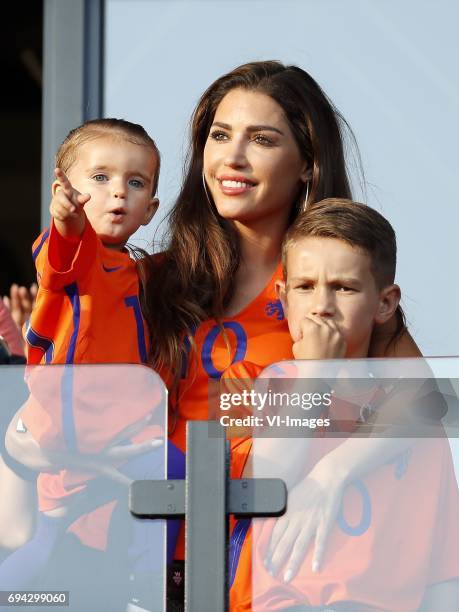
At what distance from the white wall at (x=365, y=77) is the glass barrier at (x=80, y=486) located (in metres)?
2.00

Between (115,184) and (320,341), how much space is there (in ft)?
2.30

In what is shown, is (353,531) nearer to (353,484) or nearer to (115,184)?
(353,484)

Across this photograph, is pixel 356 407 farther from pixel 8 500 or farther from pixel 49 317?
pixel 49 317

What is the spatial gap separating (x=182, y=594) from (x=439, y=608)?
340 millimetres

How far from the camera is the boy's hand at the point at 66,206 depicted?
2.28 metres

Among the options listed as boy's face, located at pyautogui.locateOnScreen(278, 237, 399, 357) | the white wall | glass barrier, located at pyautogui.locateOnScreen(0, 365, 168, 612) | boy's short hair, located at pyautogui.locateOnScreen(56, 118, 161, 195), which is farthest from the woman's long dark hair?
the white wall

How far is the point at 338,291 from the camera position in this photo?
7.79 ft

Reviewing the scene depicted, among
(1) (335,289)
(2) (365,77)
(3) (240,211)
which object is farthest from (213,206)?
(2) (365,77)

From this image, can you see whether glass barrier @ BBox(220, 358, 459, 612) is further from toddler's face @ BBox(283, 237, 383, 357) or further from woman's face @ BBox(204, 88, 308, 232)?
woman's face @ BBox(204, 88, 308, 232)

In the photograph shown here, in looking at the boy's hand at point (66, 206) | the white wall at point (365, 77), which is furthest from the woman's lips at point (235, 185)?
the white wall at point (365, 77)

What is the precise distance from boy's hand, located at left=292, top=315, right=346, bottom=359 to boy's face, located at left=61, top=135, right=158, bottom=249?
611 mm

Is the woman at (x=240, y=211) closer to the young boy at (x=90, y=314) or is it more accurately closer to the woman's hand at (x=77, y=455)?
the young boy at (x=90, y=314)

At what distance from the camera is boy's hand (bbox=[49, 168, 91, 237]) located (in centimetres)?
228

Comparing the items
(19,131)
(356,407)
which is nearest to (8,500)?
(356,407)
